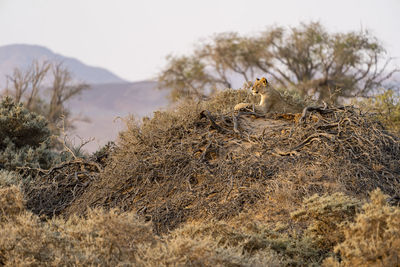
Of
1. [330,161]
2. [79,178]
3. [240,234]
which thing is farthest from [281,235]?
[79,178]

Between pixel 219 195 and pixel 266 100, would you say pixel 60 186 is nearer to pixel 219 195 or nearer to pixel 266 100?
pixel 219 195

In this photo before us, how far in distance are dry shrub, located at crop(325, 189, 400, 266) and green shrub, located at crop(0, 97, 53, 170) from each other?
24.6 feet

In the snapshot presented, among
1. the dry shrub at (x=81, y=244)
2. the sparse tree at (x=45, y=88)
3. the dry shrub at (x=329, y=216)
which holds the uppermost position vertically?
the sparse tree at (x=45, y=88)

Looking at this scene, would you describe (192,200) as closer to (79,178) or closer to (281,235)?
(281,235)

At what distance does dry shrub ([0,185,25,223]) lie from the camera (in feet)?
18.0

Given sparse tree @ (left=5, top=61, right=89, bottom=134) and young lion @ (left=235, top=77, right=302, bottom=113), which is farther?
sparse tree @ (left=5, top=61, right=89, bottom=134)

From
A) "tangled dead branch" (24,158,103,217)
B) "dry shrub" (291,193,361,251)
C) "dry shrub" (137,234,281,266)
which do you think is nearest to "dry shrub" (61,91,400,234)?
"tangled dead branch" (24,158,103,217)

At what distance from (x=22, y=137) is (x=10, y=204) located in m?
6.68

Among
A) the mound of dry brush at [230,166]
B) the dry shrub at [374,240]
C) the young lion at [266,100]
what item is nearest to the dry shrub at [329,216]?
the mound of dry brush at [230,166]

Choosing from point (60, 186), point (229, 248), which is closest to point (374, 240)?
point (229, 248)

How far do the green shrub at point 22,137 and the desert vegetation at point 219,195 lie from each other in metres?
0.11

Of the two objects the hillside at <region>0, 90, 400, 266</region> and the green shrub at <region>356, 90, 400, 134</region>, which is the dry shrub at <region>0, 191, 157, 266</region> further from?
the green shrub at <region>356, 90, 400, 134</region>

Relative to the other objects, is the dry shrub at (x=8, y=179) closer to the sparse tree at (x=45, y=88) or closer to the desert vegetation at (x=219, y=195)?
the desert vegetation at (x=219, y=195)

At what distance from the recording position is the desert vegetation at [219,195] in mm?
4551
